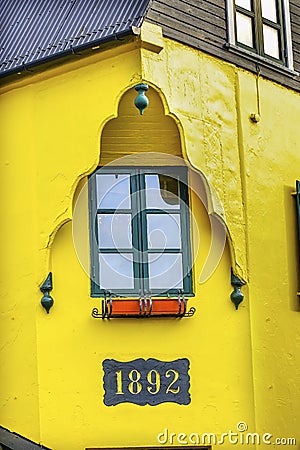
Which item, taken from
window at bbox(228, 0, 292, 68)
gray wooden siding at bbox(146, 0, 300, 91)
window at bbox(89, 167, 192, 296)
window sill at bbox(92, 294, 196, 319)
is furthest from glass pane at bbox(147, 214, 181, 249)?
window at bbox(228, 0, 292, 68)

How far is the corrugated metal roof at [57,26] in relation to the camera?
12672 millimetres

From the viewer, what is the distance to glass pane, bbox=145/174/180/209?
13234 millimetres

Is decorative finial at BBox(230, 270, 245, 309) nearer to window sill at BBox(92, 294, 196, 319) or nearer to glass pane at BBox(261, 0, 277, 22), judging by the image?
window sill at BBox(92, 294, 196, 319)

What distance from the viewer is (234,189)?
13.4 meters

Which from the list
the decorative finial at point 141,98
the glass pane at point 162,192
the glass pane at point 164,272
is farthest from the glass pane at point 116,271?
the decorative finial at point 141,98

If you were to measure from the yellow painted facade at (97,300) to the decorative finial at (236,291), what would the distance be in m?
0.07

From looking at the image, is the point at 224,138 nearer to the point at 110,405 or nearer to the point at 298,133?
the point at 298,133

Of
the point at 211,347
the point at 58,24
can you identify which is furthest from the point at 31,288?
the point at 58,24

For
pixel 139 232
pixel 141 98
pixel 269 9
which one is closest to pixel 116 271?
pixel 139 232

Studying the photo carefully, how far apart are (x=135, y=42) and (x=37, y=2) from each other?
162 cm

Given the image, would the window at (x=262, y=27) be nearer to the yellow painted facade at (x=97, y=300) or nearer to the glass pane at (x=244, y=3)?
the glass pane at (x=244, y=3)

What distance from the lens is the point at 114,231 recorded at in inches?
514

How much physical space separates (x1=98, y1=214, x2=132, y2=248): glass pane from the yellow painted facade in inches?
7.7

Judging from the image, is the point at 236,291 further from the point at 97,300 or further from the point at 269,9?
the point at 269,9
